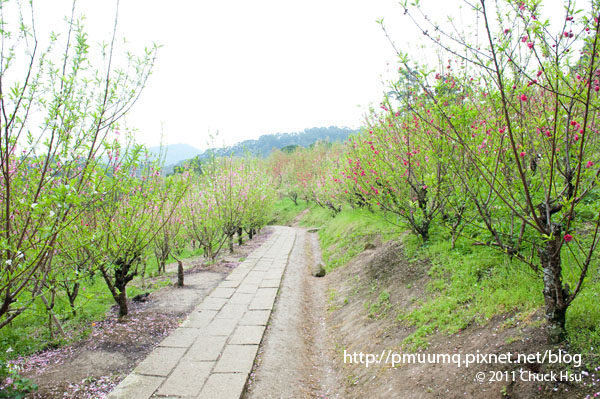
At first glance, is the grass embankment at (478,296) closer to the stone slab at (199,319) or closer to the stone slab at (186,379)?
the stone slab at (186,379)

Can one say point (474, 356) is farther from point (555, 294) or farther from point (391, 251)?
point (391, 251)

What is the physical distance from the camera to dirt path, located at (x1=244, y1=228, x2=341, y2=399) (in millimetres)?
3998

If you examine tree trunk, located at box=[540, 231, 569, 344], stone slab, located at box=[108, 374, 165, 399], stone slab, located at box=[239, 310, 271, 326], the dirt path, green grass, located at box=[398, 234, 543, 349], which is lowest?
the dirt path

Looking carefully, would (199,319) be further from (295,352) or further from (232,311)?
(295,352)

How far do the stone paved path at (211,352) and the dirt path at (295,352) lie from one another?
178 mm

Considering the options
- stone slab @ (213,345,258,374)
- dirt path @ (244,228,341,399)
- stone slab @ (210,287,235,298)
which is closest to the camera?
dirt path @ (244,228,341,399)

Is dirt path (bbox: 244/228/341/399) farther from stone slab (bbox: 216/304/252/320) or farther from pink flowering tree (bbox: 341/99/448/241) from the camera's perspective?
pink flowering tree (bbox: 341/99/448/241)

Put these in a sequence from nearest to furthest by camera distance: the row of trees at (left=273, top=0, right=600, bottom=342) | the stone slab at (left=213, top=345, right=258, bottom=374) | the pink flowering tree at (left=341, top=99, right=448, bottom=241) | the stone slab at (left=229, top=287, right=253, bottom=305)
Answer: the row of trees at (left=273, top=0, right=600, bottom=342), the stone slab at (left=213, top=345, right=258, bottom=374), the pink flowering tree at (left=341, top=99, right=448, bottom=241), the stone slab at (left=229, top=287, right=253, bottom=305)

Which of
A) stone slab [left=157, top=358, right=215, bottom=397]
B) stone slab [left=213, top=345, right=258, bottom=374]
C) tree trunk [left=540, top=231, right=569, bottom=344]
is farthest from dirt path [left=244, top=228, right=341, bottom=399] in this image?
tree trunk [left=540, top=231, right=569, bottom=344]

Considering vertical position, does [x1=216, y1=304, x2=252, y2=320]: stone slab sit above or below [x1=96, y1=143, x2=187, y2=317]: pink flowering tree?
below

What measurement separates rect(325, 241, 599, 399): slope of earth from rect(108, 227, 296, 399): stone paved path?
1.27 metres

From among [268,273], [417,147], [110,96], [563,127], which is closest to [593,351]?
[563,127]

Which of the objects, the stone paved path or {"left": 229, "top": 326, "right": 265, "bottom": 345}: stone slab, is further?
{"left": 229, "top": 326, "right": 265, "bottom": 345}: stone slab

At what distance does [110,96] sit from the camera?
3.33 metres
